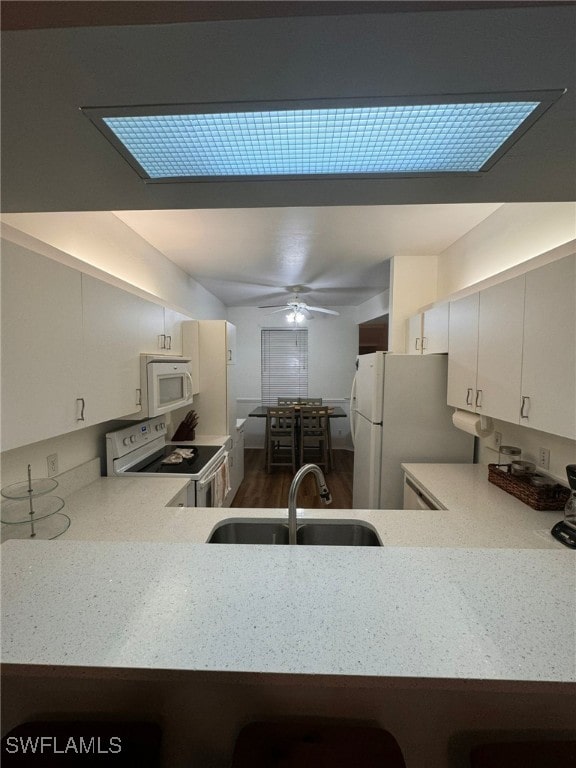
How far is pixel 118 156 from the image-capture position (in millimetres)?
829

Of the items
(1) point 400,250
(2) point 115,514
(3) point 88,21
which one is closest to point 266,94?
(3) point 88,21

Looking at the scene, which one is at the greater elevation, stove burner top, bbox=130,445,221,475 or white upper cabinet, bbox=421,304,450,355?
white upper cabinet, bbox=421,304,450,355

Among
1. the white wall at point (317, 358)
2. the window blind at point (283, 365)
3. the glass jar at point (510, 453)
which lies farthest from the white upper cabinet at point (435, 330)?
the window blind at point (283, 365)

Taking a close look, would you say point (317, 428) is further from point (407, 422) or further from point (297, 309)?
point (407, 422)

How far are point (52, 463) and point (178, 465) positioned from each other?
801mm

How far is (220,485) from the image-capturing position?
2.52 metres

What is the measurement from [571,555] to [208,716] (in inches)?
47.4

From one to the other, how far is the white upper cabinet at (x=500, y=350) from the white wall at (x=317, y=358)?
3.96m

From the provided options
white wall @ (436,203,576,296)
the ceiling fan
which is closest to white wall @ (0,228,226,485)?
the ceiling fan

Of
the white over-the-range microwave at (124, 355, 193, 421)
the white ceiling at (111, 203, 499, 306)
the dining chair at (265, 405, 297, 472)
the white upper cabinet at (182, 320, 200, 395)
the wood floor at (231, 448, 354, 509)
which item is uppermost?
the white ceiling at (111, 203, 499, 306)

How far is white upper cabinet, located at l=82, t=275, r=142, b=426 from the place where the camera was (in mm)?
1479

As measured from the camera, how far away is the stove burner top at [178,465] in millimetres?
2141

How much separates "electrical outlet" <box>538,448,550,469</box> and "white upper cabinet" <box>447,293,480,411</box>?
1.32 ft

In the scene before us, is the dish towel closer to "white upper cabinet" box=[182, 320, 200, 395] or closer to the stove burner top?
the stove burner top
